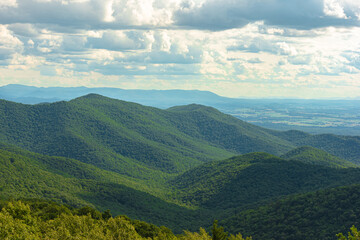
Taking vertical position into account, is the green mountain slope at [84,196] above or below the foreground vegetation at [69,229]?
below

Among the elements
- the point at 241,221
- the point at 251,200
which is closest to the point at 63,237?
the point at 241,221

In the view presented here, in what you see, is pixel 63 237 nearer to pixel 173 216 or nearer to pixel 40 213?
pixel 40 213

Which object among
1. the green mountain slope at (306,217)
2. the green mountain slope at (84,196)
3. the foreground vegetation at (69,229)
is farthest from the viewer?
the green mountain slope at (84,196)

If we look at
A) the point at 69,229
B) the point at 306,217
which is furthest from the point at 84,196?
the point at 69,229

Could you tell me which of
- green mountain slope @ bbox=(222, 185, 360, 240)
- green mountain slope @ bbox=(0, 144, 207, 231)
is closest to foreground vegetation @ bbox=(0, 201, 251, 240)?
green mountain slope @ bbox=(222, 185, 360, 240)

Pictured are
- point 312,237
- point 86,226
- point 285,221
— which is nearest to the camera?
point 86,226

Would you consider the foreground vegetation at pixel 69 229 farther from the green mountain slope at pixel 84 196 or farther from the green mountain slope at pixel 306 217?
the green mountain slope at pixel 84 196

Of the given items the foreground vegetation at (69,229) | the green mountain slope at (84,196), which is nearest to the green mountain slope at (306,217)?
the green mountain slope at (84,196)

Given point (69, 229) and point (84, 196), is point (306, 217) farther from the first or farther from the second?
point (84, 196)
